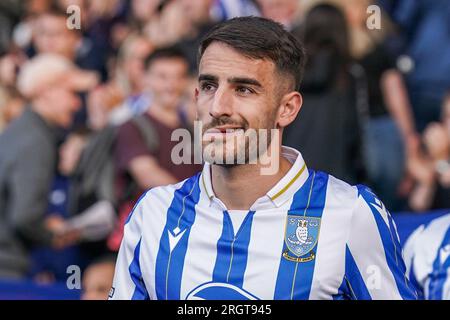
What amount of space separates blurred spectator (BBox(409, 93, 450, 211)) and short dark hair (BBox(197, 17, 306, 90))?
3434 mm

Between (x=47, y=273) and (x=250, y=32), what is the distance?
409 centimetres

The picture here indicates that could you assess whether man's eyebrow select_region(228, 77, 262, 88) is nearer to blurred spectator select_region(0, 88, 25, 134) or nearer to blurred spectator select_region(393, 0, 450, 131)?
blurred spectator select_region(393, 0, 450, 131)

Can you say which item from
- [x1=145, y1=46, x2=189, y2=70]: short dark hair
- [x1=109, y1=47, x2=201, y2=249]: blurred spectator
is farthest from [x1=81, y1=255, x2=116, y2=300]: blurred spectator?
[x1=145, y1=46, x2=189, y2=70]: short dark hair

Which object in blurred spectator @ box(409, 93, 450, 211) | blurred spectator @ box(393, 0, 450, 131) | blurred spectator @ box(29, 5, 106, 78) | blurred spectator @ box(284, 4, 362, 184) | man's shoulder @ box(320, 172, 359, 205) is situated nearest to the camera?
man's shoulder @ box(320, 172, 359, 205)

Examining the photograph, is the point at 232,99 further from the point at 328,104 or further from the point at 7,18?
the point at 7,18

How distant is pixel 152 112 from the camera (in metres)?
7.19

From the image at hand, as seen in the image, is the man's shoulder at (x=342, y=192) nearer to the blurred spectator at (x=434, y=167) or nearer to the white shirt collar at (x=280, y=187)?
the white shirt collar at (x=280, y=187)

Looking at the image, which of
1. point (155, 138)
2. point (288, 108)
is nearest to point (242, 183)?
point (288, 108)

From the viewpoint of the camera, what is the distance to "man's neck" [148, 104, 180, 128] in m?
7.15

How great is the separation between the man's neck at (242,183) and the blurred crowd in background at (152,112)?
303cm

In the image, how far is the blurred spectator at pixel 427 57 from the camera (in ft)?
23.4

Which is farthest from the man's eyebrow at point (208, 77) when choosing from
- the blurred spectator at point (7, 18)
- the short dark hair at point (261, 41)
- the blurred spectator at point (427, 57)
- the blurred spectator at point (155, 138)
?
the blurred spectator at point (7, 18)

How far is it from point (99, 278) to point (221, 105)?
353 centimetres

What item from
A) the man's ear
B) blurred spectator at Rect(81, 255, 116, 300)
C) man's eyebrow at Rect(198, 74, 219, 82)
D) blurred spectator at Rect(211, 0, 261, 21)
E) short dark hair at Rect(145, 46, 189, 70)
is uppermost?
blurred spectator at Rect(211, 0, 261, 21)
